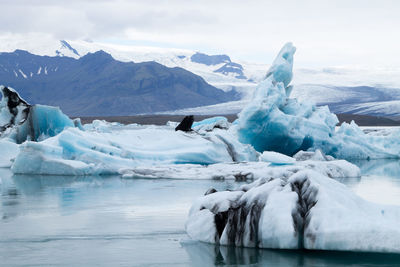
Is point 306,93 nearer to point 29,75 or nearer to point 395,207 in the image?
point 395,207

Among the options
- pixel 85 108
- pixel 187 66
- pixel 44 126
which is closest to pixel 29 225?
pixel 44 126

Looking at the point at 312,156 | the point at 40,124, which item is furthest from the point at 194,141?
the point at 40,124

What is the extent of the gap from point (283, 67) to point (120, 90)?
118m

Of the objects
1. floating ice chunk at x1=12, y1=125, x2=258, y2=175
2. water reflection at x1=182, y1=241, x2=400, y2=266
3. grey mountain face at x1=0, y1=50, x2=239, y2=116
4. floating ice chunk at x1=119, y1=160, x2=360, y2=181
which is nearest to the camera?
→ water reflection at x1=182, y1=241, x2=400, y2=266

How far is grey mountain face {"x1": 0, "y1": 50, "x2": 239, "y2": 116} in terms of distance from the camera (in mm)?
131500

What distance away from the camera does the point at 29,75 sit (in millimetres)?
193125

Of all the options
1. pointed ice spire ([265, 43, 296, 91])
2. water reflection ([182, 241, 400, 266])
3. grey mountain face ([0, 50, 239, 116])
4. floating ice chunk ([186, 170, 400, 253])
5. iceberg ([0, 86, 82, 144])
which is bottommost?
grey mountain face ([0, 50, 239, 116])

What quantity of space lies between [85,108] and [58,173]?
394 feet

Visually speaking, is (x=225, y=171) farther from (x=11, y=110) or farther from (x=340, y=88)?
(x=340, y=88)

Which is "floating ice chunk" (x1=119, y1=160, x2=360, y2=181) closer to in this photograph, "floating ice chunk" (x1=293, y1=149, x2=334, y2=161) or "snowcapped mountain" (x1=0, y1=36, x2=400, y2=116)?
"floating ice chunk" (x1=293, y1=149, x2=334, y2=161)

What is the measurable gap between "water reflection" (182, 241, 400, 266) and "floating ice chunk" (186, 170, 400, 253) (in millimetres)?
73

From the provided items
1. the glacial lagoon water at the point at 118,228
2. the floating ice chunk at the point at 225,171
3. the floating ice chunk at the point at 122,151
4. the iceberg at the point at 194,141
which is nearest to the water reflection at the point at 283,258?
the glacial lagoon water at the point at 118,228

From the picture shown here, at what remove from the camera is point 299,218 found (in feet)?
19.6

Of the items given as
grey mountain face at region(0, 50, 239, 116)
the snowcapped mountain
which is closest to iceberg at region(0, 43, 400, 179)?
the snowcapped mountain
